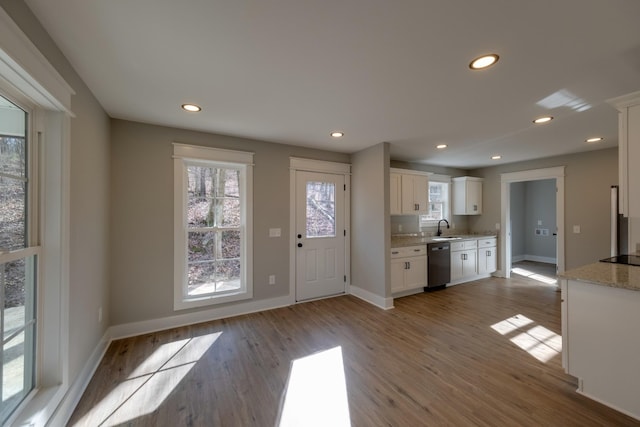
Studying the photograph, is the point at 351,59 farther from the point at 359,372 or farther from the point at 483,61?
the point at 359,372

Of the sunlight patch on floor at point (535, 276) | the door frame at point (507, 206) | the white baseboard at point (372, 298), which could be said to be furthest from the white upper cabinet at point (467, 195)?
the white baseboard at point (372, 298)

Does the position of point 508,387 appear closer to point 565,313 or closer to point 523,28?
point 565,313

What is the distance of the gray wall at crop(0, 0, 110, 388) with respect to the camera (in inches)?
68.1

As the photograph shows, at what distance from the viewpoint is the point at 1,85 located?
1.23 m

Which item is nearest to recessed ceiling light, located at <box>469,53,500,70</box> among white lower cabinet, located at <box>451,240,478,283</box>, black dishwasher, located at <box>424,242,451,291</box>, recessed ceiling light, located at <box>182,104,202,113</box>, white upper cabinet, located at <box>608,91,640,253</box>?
white upper cabinet, located at <box>608,91,640,253</box>

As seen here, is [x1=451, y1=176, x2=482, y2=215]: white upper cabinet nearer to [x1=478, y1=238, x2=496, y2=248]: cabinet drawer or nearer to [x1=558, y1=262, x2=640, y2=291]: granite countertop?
[x1=478, y1=238, x2=496, y2=248]: cabinet drawer

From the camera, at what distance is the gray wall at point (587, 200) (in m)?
4.06

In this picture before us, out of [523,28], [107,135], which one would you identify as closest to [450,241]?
[523,28]

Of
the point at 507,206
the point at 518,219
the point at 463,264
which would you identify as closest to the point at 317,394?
the point at 463,264

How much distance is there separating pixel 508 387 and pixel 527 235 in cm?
692

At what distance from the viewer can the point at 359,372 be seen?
7.18ft

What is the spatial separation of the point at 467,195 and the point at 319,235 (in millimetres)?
3525

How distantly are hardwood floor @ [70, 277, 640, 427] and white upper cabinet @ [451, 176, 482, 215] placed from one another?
2477 millimetres

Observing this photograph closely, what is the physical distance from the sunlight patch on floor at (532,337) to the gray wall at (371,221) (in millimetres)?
1413
